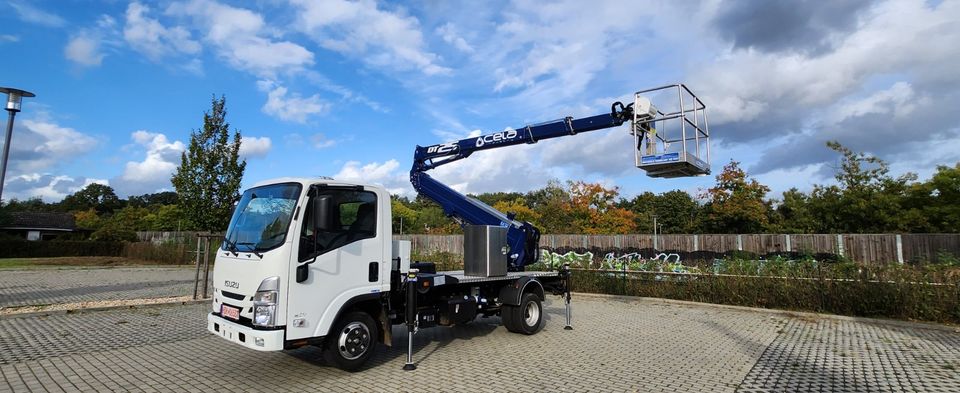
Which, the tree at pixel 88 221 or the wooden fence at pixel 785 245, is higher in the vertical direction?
the tree at pixel 88 221

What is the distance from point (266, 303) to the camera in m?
5.07

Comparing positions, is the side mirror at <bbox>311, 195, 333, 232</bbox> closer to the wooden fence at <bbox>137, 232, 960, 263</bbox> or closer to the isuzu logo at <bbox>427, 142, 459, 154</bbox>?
the isuzu logo at <bbox>427, 142, 459, 154</bbox>

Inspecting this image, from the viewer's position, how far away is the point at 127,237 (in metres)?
39.6

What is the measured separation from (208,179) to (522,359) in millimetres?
11872

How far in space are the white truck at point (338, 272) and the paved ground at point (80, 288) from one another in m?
9.41

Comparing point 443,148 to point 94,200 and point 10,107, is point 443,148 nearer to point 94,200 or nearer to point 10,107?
point 10,107

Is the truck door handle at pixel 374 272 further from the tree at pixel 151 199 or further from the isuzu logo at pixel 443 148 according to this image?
the tree at pixel 151 199

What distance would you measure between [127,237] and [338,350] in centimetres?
4345

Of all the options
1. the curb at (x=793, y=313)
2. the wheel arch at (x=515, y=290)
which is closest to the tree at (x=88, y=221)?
the curb at (x=793, y=313)

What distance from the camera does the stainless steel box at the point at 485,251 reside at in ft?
25.9

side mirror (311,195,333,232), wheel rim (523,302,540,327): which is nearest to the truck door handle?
side mirror (311,195,333,232)

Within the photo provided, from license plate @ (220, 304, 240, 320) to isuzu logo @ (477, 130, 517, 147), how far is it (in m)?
5.75

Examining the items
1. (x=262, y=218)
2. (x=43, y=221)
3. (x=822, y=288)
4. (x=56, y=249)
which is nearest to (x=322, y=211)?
(x=262, y=218)

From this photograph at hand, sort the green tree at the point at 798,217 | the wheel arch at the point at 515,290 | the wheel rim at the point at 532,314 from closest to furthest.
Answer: the wheel arch at the point at 515,290 → the wheel rim at the point at 532,314 → the green tree at the point at 798,217
